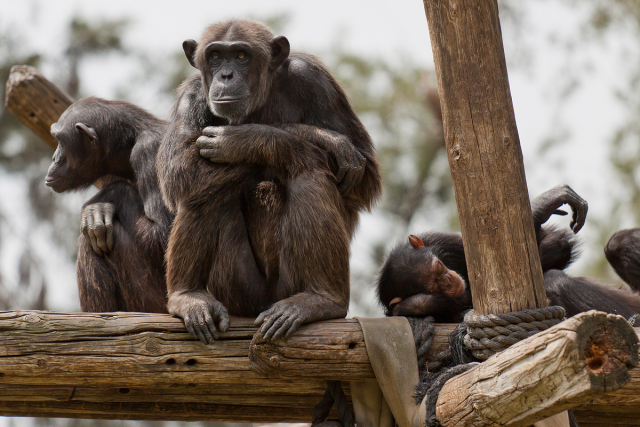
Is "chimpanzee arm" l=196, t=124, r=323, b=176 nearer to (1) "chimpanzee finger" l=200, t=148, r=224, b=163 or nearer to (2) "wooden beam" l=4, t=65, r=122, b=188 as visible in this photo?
(1) "chimpanzee finger" l=200, t=148, r=224, b=163

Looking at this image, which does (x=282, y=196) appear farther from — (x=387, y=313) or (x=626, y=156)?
(x=626, y=156)

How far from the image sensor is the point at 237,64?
4320mm

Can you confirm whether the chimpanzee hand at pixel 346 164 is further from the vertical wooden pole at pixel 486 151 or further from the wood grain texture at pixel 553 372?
the wood grain texture at pixel 553 372

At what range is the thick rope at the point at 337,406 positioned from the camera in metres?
3.68

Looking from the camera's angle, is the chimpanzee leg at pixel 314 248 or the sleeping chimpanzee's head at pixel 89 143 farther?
the sleeping chimpanzee's head at pixel 89 143

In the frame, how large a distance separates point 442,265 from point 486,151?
1.48 meters

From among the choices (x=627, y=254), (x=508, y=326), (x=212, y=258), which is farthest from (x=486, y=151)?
(x=627, y=254)

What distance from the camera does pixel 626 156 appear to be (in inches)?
669

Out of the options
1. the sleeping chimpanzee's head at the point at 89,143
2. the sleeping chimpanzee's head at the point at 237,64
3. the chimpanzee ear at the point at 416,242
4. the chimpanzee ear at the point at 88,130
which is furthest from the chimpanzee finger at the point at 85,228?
the chimpanzee ear at the point at 416,242

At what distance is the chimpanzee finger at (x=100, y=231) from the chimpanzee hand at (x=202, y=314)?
109 cm

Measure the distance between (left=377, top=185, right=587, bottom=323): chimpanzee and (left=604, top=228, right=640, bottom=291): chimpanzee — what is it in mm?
282

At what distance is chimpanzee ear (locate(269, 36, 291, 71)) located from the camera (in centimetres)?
448

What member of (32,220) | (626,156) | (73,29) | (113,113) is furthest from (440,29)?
(626,156)

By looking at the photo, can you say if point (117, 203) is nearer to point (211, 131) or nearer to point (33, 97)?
point (211, 131)
